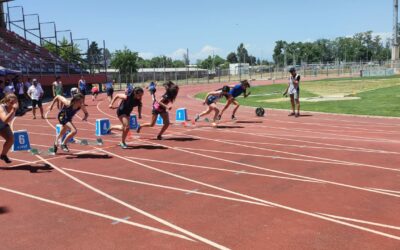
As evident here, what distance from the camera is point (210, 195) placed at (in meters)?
7.01

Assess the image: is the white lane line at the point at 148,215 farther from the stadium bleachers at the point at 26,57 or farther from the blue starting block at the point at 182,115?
the stadium bleachers at the point at 26,57

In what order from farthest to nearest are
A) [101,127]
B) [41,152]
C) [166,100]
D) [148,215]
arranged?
[101,127], [166,100], [41,152], [148,215]

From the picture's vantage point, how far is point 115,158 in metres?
10.2

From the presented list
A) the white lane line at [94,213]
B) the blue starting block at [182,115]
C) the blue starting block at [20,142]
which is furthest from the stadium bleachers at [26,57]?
the white lane line at [94,213]

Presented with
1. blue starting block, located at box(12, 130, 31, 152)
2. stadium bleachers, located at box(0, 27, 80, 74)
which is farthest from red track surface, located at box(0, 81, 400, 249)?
stadium bleachers, located at box(0, 27, 80, 74)

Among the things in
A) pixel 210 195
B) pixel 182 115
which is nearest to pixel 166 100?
pixel 182 115

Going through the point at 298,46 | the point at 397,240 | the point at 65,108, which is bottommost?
the point at 397,240

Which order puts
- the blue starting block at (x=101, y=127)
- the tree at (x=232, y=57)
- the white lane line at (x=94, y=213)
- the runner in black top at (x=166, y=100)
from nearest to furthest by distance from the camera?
the white lane line at (x=94, y=213) → the runner in black top at (x=166, y=100) → the blue starting block at (x=101, y=127) → the tree at (x=232, y=57)

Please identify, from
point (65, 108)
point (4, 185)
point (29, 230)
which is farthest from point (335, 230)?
point (65, 108)

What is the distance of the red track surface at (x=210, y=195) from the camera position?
5.27 m

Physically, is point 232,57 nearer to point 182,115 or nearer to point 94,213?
point 182,115

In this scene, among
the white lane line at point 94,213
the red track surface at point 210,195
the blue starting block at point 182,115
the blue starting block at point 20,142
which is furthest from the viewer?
the blue starting block at point 182,115

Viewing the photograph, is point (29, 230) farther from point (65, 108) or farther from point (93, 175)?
point (65, 108)

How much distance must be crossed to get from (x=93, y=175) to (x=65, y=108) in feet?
8.42
